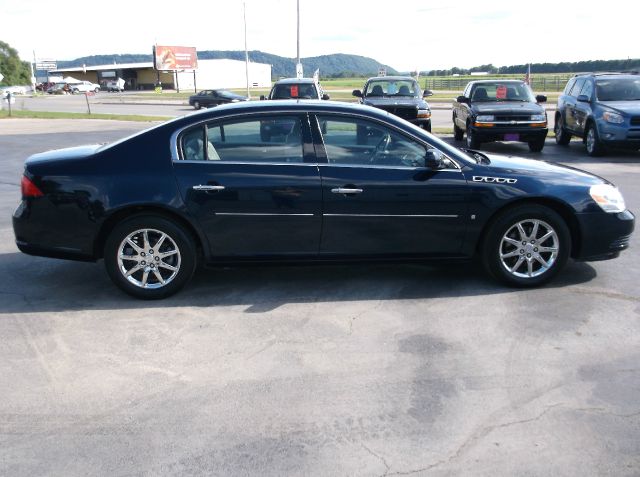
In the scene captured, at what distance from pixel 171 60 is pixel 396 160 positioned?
78050 millimetres

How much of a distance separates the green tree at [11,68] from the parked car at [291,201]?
131833mm

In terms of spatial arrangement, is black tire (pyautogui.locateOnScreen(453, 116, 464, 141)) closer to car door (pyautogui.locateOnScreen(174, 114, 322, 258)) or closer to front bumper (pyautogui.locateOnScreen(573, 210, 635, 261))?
front bumper (pyautogui.locateOnScreen(573, 210, 635, 261))

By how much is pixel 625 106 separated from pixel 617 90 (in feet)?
3.13

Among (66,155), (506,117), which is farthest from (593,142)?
(66,155)

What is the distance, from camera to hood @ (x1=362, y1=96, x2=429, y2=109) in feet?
53.3

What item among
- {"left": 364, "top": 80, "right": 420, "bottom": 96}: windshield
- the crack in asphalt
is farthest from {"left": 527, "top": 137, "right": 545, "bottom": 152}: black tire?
the crack in asphalt

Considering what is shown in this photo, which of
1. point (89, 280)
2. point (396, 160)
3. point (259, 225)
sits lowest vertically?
point (89, 280)

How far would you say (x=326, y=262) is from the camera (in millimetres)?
5293

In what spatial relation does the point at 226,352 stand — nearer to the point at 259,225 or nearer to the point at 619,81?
the point at 259,225

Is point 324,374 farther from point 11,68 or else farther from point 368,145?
point 11,68

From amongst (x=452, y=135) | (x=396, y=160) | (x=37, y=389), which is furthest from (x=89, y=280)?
(x=452, y=135)

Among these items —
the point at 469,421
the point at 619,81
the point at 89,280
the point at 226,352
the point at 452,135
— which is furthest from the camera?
the point at 452,135

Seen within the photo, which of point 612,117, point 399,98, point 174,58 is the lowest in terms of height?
point 612,117

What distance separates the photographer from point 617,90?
14.4m
